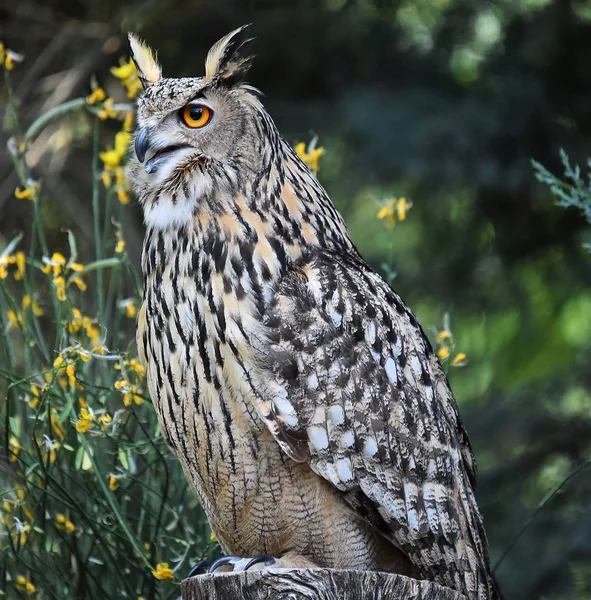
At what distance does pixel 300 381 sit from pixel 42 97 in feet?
12.7

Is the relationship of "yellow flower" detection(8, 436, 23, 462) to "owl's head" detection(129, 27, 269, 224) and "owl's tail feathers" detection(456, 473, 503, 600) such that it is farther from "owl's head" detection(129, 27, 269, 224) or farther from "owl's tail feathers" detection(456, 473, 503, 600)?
"owl's tail feathers" detection(456, 473, 503, 600)

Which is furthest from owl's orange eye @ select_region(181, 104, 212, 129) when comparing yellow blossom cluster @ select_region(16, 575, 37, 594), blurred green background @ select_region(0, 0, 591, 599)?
blurred green background @ select_region(0, 0, 591, 599)

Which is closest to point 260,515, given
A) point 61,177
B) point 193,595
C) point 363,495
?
point 363,495

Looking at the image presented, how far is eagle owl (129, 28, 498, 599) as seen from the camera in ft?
8.46

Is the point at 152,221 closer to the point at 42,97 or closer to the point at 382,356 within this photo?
the point at 382,356

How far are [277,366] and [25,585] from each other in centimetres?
103

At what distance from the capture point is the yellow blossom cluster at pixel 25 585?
9.65 feet

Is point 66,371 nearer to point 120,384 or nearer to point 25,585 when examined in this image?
point 120,384

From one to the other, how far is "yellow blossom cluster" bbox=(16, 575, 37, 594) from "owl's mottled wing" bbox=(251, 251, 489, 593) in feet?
2.99

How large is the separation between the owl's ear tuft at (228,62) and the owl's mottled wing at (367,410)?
20.8 inches

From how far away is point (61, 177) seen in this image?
5.79 meters

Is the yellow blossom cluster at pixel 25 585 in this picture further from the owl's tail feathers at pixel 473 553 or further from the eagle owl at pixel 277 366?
the owl's tail feathers at pixel 473 553

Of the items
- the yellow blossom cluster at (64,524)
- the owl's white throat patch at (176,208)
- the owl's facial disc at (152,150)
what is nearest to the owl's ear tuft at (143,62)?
the owl's facial disc at (152,150)

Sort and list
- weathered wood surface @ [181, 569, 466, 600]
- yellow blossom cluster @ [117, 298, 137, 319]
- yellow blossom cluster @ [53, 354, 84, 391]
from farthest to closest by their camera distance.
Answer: yellow blossom cluster @ [117, 298, 137, 319] → yellow blossom cluster @ [53, 354, 84, 391] → weathered wood surface @ [181, 569, 466, 600]
